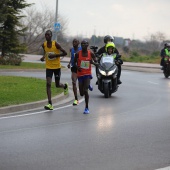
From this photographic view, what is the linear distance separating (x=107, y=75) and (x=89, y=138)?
7431 mm

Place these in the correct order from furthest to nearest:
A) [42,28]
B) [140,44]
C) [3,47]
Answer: [140,44]
[42,28]
[3,47]

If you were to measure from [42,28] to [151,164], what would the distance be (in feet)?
169

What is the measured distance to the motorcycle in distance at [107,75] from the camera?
651 inches

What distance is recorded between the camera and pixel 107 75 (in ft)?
54.5

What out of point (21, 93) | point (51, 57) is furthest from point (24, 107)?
point (21, 93)

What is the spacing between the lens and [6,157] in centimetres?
756

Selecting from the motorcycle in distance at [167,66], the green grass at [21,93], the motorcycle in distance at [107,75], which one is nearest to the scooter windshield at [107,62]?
the motorcycle in distance at [107,75]

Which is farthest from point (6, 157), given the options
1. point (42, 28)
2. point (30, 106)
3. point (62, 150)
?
point (42, 28)

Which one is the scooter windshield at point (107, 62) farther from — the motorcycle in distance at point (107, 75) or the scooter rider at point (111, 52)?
the scooter rider at point (111, 52)

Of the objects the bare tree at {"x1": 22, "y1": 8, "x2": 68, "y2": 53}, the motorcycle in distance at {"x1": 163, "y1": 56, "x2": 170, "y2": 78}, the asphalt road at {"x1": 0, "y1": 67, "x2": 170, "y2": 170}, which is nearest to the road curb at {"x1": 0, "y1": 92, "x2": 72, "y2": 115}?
the asphalt road at {"x1": 0, "y1": 67, "x2": 170, "y2": 170}

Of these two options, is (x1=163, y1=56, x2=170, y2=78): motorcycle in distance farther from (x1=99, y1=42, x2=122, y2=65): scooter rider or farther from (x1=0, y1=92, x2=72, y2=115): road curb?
(x1=0, y1=92, x2=72, y2=115): road curb

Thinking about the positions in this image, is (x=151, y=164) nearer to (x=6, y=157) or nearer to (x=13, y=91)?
(x=6, y=157)

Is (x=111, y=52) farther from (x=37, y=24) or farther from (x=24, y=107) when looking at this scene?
(x=37, y=24)

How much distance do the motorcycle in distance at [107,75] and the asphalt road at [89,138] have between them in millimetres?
1905
